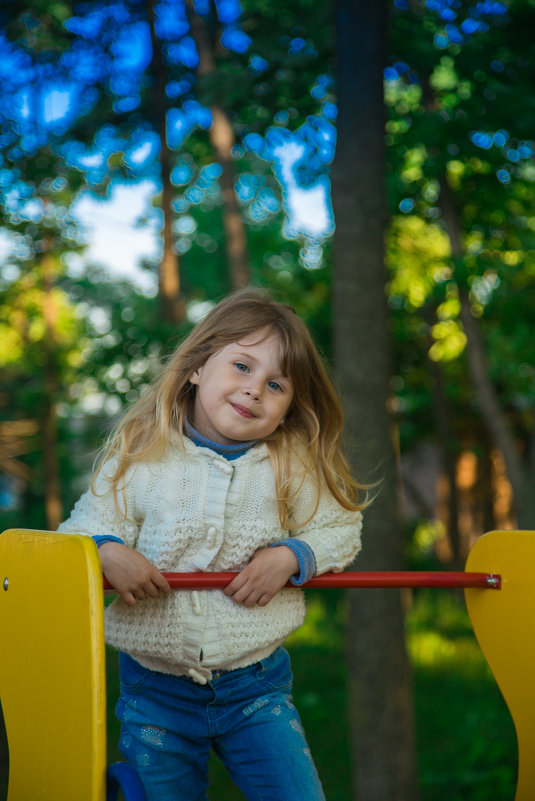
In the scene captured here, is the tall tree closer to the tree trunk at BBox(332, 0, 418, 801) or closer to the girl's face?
the tree trunk at BBox(332, 0, 418, 801)

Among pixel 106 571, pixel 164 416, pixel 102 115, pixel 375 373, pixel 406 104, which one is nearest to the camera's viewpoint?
pixel 106 571

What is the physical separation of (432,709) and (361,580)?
5.37m

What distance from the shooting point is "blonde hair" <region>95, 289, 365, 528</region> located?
7.24ft

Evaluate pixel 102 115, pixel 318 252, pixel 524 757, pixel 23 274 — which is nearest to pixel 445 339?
pixel 318 252

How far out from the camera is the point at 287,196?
42.7 ft

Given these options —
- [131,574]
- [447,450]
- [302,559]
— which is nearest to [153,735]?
[131,574]

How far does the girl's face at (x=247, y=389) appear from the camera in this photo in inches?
84.0

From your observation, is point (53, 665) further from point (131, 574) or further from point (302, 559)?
point (302, 559)

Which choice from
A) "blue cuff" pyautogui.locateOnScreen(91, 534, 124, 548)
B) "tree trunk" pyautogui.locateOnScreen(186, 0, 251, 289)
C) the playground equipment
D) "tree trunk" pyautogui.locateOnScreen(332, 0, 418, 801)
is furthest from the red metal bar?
"tree trunk" pyautogui.locateOnScreen(186, 0, 251, 289)

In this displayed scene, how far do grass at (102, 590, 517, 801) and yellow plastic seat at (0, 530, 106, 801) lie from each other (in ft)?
11.7

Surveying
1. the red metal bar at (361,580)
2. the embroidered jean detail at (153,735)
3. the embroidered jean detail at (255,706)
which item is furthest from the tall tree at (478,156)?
the embroidered jean detail at (153,735)

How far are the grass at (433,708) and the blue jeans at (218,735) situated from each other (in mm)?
3151

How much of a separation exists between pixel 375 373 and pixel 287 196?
9.40 meters

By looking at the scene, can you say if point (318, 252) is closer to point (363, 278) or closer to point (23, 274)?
point (23, 274)
